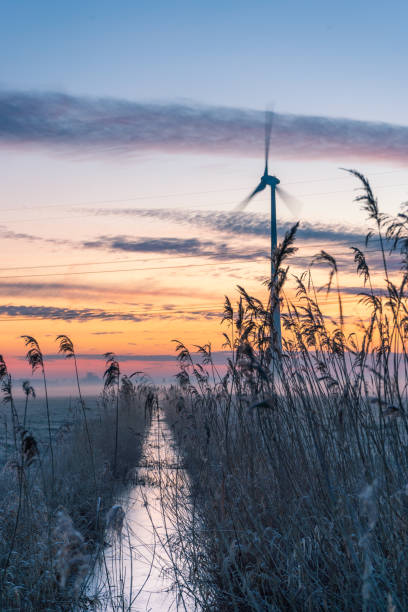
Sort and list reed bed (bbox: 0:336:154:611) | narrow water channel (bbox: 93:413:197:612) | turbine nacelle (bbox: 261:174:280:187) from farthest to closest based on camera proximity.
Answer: turbine nacelle (bbox: 261:174:280:187), narrow water channel (bbox: 93:413:197:612), reed bed (bbox: 0:336:154:611)

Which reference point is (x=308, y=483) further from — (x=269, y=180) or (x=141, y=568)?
(x=269, y=180)

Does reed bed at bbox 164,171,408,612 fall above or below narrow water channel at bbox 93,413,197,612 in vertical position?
above

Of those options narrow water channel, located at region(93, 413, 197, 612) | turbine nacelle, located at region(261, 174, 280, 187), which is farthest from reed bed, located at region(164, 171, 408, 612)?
turbine nacelle, located at region(261, 174, 280, 187)

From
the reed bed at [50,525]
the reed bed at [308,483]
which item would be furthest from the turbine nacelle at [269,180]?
the reed bed at [308,483]

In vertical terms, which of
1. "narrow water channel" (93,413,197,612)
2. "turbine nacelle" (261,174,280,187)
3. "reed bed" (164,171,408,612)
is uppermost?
"turbine nacelle" (261,174,280,187)

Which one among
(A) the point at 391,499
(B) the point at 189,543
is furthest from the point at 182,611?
(A) the point at 391,499

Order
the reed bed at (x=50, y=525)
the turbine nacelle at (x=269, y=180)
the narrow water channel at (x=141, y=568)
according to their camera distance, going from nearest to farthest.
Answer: the reed bed at (x=50, y=525) → the narrow water channel at (x=141, y=568) → the turbine nacelle at (x=269, y=180)

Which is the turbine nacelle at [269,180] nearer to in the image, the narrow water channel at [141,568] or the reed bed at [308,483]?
the narrow water channel at [141,568]

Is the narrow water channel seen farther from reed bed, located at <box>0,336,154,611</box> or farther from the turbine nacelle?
the turbine nacelle

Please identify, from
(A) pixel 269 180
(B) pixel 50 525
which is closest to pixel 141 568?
(B) pixel 50 525

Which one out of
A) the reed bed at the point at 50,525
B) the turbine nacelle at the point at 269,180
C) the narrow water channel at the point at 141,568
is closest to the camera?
the reed bed at the point at 50,525

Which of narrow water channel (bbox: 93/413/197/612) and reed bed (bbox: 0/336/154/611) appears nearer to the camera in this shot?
reed bed (bbox: 0/336/154/611)

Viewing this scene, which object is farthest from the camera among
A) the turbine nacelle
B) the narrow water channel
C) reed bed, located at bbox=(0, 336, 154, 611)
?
the turbine nacelle

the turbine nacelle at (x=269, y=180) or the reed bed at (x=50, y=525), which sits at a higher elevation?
the turbine nacelle at (x=269, y=180)
